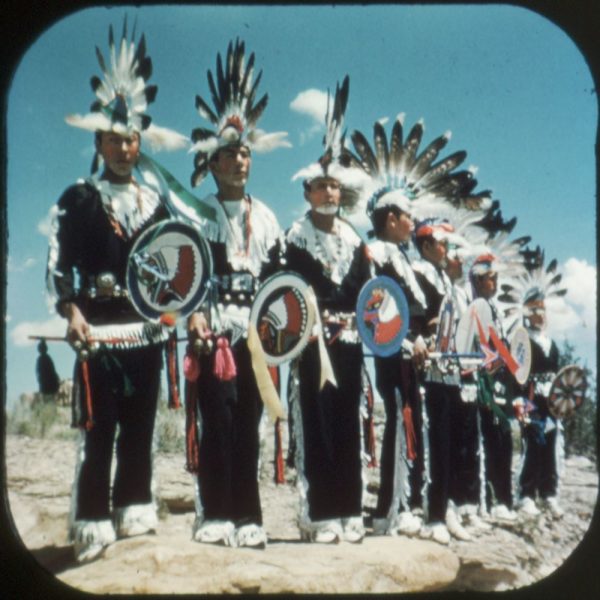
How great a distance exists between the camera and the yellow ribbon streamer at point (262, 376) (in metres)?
4.05

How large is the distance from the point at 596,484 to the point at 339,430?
1.07 m

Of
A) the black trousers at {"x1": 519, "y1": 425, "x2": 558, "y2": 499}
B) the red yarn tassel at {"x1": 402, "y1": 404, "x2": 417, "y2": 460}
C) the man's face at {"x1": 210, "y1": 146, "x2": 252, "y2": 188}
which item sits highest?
the man's face at {"x1": 210, "y1": 146, "x2": 252, "y2": 188}

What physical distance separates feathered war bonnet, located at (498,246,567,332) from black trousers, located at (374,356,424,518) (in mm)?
557

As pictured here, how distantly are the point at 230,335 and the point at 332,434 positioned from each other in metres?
0.55

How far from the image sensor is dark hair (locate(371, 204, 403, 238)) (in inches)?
171

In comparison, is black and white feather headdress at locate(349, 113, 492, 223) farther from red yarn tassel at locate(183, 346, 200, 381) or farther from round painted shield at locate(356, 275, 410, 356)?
red yarn tassel at locate(183, 346, 200, 381)

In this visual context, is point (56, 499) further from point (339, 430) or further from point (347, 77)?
point (347, 77)

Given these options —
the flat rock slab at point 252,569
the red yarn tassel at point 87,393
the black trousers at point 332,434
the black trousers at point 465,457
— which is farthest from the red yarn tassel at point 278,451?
the black trousers at point 465,457

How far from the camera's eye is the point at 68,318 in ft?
12.6

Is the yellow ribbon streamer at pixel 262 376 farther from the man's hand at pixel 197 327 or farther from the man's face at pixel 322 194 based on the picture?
the man's face at pixel 322 194

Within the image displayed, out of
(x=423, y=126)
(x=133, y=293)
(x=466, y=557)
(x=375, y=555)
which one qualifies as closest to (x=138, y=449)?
(x=133, y=293)

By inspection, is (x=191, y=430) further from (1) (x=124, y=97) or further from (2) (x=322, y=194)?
(1) (x=124, y=97)

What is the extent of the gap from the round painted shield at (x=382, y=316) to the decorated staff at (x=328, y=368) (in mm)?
34

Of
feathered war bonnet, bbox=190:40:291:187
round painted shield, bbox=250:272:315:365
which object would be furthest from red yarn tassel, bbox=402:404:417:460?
feathered war bonnet, bbox=190:40:291:187
